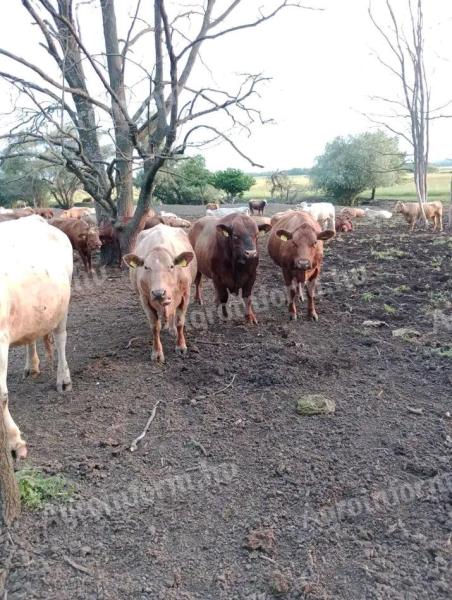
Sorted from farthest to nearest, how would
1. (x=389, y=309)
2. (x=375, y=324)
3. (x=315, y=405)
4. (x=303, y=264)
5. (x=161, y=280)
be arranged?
1. (x=389, y=309)
2. (x=375, y=324)
3. (x=303, y=264)
4. (x=161, y=280)
5. (x=315, y=405)

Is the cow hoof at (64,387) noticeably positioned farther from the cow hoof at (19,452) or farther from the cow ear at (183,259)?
the cow ear at (183,259)

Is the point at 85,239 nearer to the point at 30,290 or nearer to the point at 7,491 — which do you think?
the point at 30,290

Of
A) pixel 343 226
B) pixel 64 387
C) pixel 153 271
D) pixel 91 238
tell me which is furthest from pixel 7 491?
pixel 343 226

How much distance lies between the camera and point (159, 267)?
6.23m

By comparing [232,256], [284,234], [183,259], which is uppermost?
[284,234]

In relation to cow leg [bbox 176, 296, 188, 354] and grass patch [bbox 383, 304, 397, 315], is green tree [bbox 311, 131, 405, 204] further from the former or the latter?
A: cow leg [bbox 176, 296, 188, 354]

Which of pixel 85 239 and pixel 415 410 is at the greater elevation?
pixel 85 239

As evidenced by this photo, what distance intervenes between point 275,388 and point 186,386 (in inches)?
39.1

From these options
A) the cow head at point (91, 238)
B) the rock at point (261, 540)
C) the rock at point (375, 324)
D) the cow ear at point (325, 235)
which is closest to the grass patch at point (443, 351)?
the rock at point (375, 324)

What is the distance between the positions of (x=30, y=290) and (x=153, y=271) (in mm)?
1757

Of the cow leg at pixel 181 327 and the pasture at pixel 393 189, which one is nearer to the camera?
the cow leg at pixel 181 327

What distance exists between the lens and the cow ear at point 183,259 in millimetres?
6289

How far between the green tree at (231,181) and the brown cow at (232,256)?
1432 inches

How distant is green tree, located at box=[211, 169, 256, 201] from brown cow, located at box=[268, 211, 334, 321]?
3645 centimetres
